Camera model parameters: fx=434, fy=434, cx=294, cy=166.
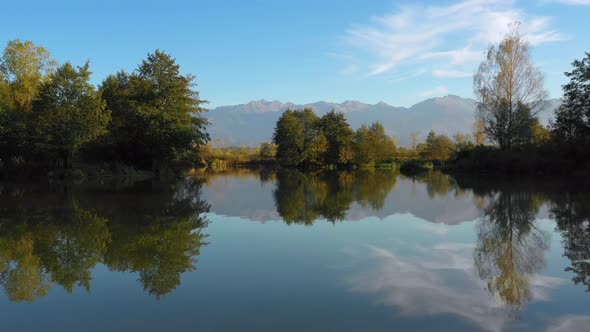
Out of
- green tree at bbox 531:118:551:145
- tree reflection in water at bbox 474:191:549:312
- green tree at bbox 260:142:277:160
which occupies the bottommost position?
tree reflection in water at bbox 474:191:549:312

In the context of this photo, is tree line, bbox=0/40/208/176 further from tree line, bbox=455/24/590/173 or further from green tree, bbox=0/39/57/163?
tree line, bbox=455/24/590/173

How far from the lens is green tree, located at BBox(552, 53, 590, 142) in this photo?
3121cm

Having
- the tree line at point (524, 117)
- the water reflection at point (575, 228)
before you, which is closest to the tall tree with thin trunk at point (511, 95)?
the tree line at point (524, 117)

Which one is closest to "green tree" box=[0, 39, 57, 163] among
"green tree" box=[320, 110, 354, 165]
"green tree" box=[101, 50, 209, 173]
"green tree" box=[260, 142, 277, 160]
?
"green tree" box=[101, 50, 209, 173]

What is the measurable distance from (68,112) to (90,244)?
1074 inches

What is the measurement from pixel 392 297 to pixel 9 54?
143 feet

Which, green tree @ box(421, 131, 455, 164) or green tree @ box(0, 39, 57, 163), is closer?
green tree @ box(0, 39, 57, 163)

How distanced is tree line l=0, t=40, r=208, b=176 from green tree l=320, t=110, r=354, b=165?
2964cm

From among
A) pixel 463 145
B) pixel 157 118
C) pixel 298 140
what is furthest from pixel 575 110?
pixel 298 140

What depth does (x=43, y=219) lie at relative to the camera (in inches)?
434

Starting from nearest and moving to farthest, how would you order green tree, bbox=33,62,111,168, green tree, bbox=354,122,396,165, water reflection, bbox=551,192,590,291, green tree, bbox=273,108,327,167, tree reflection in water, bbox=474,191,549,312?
tree reflection in water, bbox=474,191,549,312, water reflection, bbox=551,192,590,291, green tree, bbox=33,62,111,168, green tree, bbox=273,108,327,167, green tree, bbox=354,122,396,165

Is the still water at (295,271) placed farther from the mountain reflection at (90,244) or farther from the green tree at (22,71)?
the green tree at (22,71)

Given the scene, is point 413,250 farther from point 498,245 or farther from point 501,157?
point 501,157

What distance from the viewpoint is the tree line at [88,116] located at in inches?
1243
